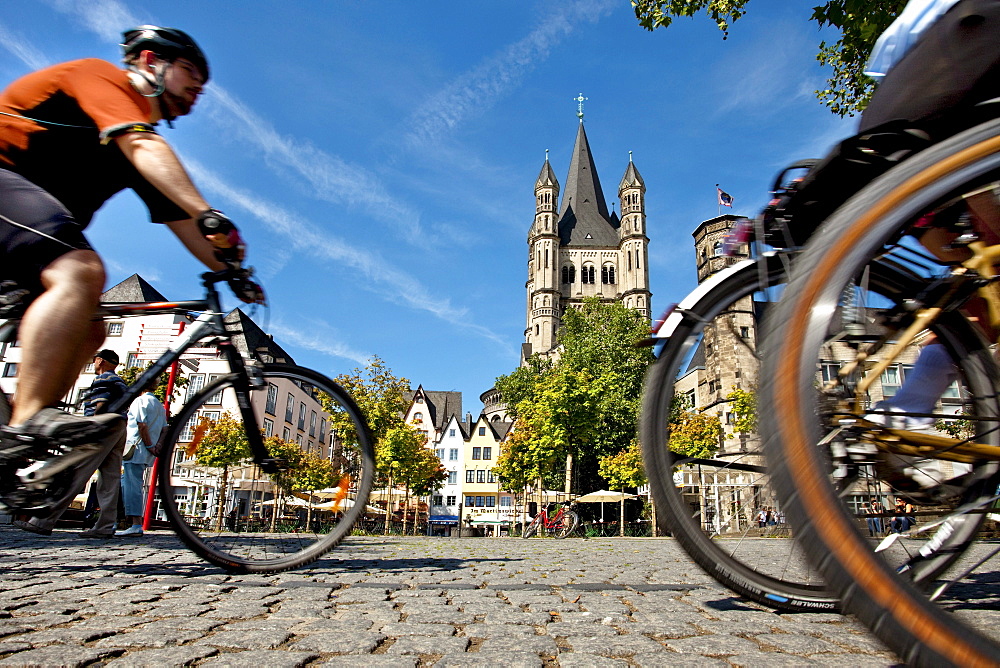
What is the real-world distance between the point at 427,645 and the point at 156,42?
281cm

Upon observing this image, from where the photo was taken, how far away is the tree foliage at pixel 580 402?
37250 mm

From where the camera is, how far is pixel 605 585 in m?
3.77

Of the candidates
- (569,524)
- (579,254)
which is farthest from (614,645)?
(579,254)

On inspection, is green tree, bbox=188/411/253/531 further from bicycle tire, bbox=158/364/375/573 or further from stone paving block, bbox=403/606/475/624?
stone paving block, bbox=403/606/475/624

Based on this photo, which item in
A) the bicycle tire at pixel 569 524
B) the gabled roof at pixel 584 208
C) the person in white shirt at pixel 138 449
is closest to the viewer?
the person in white shirt at pixel 138 449

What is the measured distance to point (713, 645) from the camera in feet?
6.91

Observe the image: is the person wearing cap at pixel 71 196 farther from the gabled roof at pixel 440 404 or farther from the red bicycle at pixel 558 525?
the gabled roof at pixel 440 404

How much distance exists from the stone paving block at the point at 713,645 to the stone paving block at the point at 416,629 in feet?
2.48

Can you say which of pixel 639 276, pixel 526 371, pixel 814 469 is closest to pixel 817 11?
pixel 814 469

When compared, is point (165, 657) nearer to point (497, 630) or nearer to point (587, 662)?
point (497, 630)

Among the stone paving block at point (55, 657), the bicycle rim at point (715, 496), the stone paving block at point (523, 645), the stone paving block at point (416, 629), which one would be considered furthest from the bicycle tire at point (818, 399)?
the stone paving block at point (55, 657)

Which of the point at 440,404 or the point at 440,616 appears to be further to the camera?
the point at 440,404

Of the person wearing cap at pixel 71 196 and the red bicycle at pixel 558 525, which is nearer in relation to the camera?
the person wearing cap at pixel 71 196

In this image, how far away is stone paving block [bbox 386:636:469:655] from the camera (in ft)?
6.40
